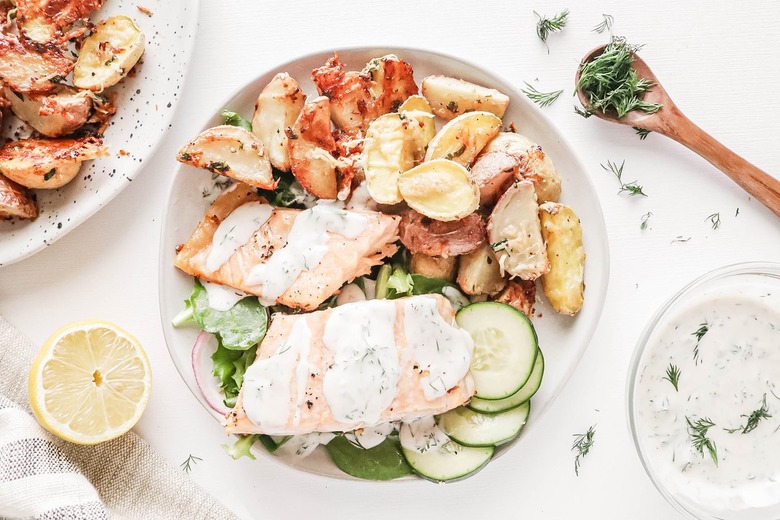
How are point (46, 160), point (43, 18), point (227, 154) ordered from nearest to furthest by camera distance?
point (227, 154) → point (46, 160) → point (43, 18)

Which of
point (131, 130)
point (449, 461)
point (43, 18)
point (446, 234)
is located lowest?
point (449, 461)

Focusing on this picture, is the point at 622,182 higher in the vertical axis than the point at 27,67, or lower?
lower

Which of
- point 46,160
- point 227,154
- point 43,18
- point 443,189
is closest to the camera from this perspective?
point 443,189

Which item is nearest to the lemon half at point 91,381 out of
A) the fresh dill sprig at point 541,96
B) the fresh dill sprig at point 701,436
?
the fresh dill sprig at point 541,96

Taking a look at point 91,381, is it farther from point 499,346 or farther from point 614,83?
point 614,83

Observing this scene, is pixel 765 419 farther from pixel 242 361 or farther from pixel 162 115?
pixel 162 115

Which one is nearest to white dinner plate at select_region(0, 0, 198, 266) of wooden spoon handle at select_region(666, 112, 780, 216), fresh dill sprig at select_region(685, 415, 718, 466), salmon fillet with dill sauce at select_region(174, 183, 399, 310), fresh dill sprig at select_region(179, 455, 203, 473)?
salmon fillet with dill sauce at select_region(174, 183, 399, 310)

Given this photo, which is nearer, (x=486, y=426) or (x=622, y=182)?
(x=486, y=426)

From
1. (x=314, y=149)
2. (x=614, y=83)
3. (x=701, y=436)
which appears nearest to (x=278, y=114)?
(x=314, y=149)

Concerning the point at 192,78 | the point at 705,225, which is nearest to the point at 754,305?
the point at 705,225
